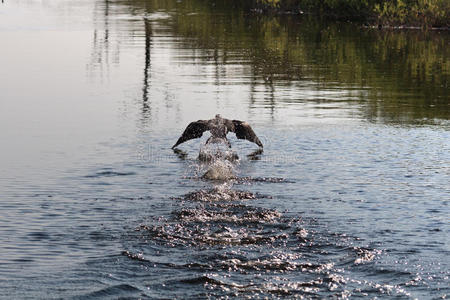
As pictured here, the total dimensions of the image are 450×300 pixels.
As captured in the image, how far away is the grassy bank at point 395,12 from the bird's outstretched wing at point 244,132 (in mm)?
29959

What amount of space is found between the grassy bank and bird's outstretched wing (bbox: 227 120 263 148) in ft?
98.3

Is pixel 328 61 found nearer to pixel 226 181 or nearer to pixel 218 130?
pixel 218 130

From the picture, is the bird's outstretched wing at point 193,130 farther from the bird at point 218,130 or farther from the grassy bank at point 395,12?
the grassy bank at point 395,12

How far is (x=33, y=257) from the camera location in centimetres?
1091

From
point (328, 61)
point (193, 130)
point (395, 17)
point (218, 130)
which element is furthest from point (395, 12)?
point (218, 130)

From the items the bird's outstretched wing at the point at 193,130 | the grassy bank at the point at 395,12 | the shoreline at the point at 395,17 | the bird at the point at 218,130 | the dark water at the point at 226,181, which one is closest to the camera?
the dark water at the point at 226,181

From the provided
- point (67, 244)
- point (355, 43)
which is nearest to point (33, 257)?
point (67, 244)

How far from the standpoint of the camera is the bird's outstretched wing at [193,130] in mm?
17250

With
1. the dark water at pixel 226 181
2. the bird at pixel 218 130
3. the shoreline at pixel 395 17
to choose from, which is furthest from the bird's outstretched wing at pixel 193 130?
the shoreline at pixel 395 17

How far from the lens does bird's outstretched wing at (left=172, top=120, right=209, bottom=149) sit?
17250 millimetres

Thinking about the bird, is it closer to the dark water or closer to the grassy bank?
the dark water

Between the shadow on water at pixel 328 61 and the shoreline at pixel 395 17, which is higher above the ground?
the shoreline at pixel 395 17

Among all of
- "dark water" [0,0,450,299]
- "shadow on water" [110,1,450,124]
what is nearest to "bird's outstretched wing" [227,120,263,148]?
"dark water" [0,0,450,299]

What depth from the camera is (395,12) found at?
48125 mm
